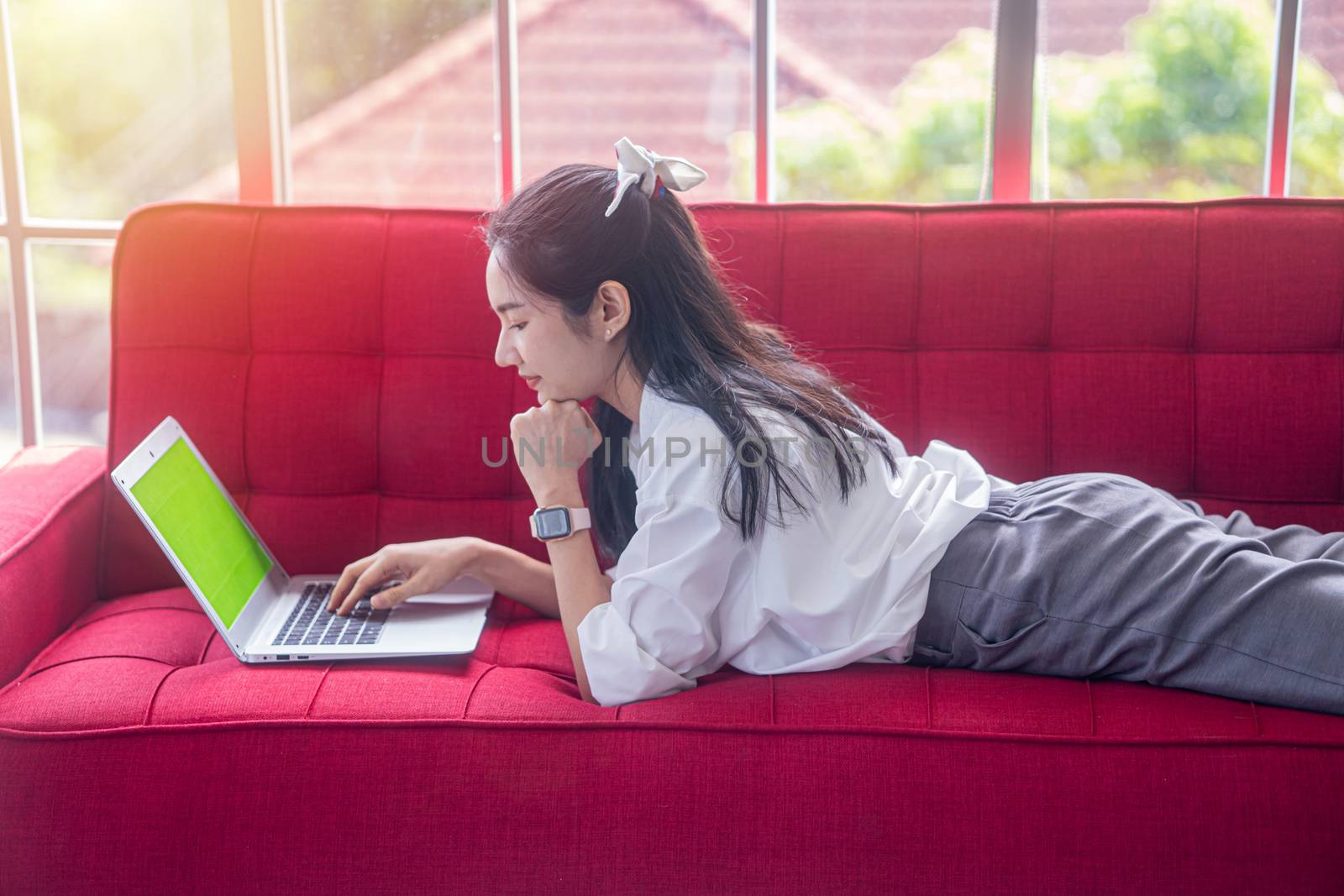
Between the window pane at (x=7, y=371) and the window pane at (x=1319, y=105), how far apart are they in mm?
2551

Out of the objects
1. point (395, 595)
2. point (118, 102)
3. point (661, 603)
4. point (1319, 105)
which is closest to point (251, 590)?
point (395, 595)

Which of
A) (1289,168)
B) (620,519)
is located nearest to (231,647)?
(620,519)

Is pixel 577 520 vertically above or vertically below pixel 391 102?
below

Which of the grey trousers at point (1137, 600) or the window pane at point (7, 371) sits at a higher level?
the window pane at point (7, 371)

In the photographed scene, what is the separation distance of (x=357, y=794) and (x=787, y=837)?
18.1 inches

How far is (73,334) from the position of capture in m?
2.24

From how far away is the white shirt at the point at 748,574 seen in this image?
123 cm

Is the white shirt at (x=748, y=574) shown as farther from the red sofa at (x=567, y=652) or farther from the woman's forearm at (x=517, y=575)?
the woman's forearm at (x=517, y=575)

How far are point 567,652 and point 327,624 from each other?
1.05ft

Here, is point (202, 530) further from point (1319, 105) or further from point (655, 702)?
point (1319, 105)

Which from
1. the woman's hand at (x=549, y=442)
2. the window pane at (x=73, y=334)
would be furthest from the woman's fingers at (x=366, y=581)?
the window pane at (x=73, y=334)

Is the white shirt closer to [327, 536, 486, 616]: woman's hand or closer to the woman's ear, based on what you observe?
the woman's ear

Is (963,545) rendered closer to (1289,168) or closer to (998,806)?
(998,806)

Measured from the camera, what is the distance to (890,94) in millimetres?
2166
